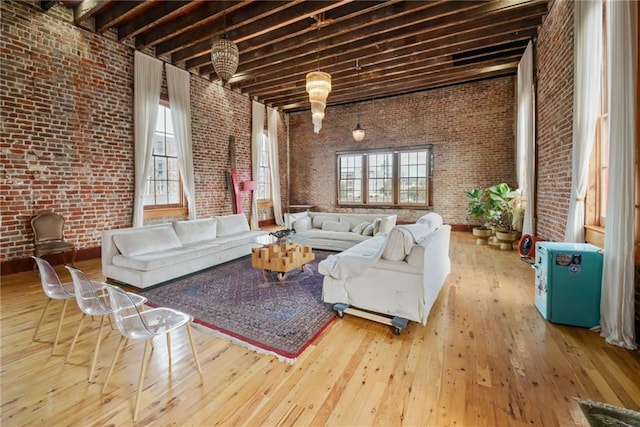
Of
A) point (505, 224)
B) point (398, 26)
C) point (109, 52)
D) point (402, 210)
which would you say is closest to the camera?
point (398, 26)

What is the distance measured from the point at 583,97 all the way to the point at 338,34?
3.76m

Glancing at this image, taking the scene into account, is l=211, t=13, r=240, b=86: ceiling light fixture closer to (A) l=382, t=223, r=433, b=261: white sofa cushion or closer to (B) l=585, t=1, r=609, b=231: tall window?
(A) l=382, t=223, r=433, b=261: white sofa cushion

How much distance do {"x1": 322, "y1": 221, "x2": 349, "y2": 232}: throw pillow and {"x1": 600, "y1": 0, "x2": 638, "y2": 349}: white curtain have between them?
3.91 meters

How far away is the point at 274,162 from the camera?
Answer: 9.38 m

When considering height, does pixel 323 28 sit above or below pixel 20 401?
above

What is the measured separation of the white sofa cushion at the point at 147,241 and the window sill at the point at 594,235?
5226 mm

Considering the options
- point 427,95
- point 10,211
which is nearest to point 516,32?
point 427,95

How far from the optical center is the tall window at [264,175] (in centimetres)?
922

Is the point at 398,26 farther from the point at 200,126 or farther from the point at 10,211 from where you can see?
the point at 10,211

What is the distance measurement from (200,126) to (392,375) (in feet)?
22.3

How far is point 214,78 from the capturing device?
702 cm

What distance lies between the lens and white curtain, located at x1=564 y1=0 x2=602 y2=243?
301 centimetres

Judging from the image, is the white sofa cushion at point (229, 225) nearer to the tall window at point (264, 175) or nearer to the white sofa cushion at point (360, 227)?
the white sofa cushion at point (360, 227)

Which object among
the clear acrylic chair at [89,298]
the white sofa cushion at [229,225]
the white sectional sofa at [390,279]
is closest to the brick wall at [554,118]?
the white sectional sofa at [390,279]
